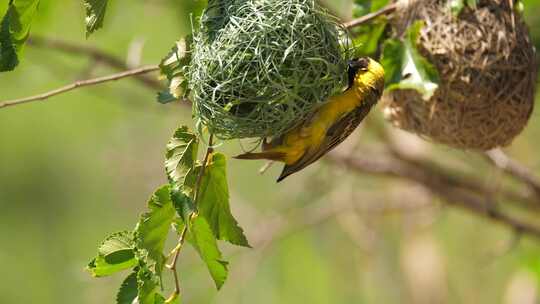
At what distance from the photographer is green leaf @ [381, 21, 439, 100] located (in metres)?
2.45

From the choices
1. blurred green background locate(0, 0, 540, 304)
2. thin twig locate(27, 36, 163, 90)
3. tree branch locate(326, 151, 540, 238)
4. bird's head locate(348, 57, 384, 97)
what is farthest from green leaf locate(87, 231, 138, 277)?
tree branch locate(326, 151, 540, 238)

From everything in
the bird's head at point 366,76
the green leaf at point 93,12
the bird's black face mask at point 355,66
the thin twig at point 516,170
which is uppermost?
the green leaf at point 93,12

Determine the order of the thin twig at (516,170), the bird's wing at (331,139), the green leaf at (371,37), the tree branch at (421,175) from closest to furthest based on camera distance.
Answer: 1. the bird's wing at (331,139)
2. the green leaf at (371,37)
3. the thin twig at (516,170)
4. the tree branch at (421,175)

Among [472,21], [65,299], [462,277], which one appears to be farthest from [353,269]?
[472,21]

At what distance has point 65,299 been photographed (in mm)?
8312

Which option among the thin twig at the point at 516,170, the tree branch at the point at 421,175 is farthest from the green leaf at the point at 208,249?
the tree branch at the point at 421,175

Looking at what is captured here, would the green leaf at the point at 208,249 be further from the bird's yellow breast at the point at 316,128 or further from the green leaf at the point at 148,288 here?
the bird's yellow breast at the point at 316,128

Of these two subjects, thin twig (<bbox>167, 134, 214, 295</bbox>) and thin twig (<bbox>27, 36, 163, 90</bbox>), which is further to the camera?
thin twig (<bbox>27, 36, 163, 90</bbox>)

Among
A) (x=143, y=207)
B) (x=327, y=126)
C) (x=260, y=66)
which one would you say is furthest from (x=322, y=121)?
(x=143, y=207)

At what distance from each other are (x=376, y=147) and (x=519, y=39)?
109 inches

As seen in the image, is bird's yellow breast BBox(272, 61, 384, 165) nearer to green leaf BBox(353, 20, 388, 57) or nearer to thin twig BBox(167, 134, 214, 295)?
thin twig BBox(167, 134, 214, 295)

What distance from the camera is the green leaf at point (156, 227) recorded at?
79.0 inches

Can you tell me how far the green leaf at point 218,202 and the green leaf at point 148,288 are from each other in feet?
0.79

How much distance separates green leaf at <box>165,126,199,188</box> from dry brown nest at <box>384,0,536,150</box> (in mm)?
823
